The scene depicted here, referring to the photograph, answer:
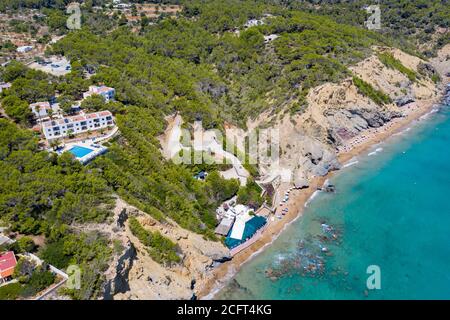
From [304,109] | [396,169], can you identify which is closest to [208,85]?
[304,109]

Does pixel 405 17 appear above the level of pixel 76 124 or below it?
above

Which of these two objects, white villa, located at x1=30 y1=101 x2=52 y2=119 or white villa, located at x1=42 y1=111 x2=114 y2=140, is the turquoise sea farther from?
white villa, located at x1=30 y1=101 x2=52 y2=119

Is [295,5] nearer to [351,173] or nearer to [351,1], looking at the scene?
[351,1]

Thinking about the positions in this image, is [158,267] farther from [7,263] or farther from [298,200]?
[298,200]

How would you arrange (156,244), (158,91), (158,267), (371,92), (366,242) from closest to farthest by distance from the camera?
(158,267) < (156,244) < (366,242) < (158,91) < (371,92)

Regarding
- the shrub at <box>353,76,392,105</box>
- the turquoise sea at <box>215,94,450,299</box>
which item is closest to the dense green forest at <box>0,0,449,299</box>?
the shrub at <box>353,76,392,105</box>

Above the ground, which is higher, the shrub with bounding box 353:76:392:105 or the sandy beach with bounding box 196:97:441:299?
the shrub with bounding box 353:76:392:105

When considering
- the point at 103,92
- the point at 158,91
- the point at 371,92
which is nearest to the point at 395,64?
the point at 371,92
